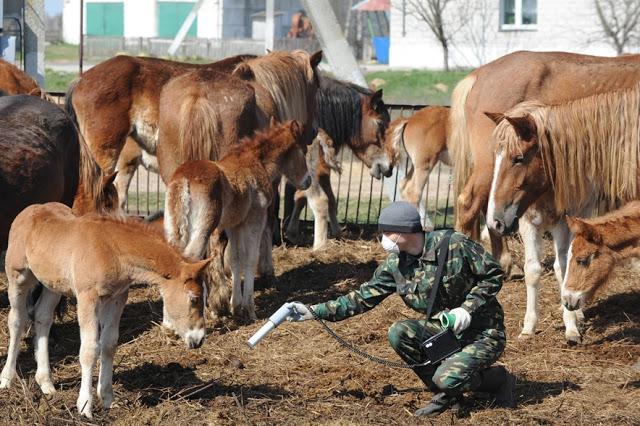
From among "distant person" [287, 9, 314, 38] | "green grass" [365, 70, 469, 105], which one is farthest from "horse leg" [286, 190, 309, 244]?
"distant person" [287, 9, 314, 38]

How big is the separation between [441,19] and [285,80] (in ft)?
101

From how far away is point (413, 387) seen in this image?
634cm

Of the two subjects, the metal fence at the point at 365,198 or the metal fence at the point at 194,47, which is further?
the metal fence at the point at 194,47

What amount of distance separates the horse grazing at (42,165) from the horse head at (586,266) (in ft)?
10.4

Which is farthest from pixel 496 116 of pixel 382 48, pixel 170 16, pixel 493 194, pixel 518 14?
pixel 170 16

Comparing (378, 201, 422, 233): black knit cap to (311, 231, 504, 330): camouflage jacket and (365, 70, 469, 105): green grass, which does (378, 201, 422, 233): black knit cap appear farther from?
(365, 70, 469, 105): green grass

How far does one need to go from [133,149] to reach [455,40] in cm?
3065

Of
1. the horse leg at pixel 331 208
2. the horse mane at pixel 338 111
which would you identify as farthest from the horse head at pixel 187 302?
the horse mane at pixel 338 111

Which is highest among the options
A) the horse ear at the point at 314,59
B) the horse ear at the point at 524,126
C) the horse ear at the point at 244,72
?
the horse ear at the point at 314,59

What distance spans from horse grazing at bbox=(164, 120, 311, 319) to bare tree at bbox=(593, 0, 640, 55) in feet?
90.1

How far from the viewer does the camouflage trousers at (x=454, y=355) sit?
5.72 meters

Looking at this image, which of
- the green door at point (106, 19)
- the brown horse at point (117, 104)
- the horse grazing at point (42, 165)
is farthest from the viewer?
the green door at point (106, 19)

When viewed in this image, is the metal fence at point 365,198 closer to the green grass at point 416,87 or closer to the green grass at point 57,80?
the green grass at point 416,87

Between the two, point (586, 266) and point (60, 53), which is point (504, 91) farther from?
point (60, 53)
